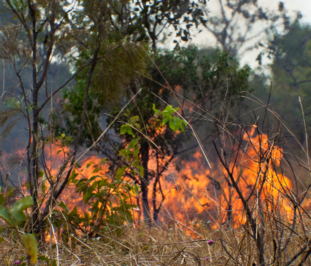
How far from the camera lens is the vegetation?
0.92 meters

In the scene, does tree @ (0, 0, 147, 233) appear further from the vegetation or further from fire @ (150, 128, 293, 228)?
fire @ (150, 128, 293, 228)

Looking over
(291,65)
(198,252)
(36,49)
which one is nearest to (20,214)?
(198,252)

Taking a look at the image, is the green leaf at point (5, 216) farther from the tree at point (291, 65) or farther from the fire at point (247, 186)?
the tree at point (291, 65)

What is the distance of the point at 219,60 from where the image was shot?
512cm

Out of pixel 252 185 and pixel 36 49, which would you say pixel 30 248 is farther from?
pixel 36 49

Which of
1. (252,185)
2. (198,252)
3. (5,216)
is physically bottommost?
(198,252)

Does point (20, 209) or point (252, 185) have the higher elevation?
point (20, 209)

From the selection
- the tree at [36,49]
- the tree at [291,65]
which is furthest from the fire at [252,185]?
the tree at [291,65]

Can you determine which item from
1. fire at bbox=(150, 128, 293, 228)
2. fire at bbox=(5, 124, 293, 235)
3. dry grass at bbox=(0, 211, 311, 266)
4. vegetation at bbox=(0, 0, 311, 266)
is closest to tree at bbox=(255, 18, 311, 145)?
vegetation at bbox=(0, 0, 311, 266)

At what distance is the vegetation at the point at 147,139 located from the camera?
919 mm

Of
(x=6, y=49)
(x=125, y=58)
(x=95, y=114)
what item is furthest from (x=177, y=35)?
(x=6, y=49)

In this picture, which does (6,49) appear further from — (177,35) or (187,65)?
(187,65)

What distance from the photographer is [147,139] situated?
1246 mm

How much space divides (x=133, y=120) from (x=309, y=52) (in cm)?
1256
